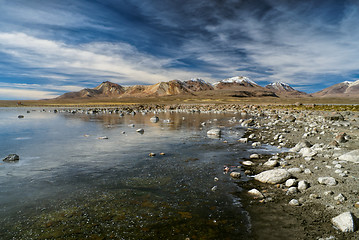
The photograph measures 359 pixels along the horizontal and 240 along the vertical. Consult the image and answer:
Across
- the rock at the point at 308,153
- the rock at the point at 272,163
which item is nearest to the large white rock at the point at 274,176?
the rock at the point at 272,163

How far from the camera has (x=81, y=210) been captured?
22.4ft

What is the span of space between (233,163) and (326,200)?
514 cm

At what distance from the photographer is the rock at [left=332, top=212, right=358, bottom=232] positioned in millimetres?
5418

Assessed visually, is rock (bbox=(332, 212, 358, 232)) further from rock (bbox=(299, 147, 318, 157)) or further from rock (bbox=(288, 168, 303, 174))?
rock (bbox=(299, 147, 318, 157))

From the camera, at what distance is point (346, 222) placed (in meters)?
5.51

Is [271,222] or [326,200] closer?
[271,222]

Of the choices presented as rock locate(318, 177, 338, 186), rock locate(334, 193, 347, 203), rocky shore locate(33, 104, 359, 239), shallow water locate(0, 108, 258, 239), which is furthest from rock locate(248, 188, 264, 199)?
rock locate(318, 177, 338, 186)

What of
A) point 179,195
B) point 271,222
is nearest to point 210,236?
point 271,222

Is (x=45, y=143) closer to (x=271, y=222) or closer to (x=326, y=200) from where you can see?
(x=271, y=222)

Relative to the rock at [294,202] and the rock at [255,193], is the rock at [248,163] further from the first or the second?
the rock at [294,202]

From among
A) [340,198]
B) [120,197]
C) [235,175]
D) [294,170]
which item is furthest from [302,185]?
[120,197]

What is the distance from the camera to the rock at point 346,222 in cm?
542

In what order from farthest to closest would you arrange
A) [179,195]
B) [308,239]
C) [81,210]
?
[179,195]
[81,210]
[308,239]

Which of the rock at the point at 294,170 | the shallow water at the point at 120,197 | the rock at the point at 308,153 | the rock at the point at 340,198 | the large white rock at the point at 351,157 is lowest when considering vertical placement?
the shallow water at the point at 120,197
